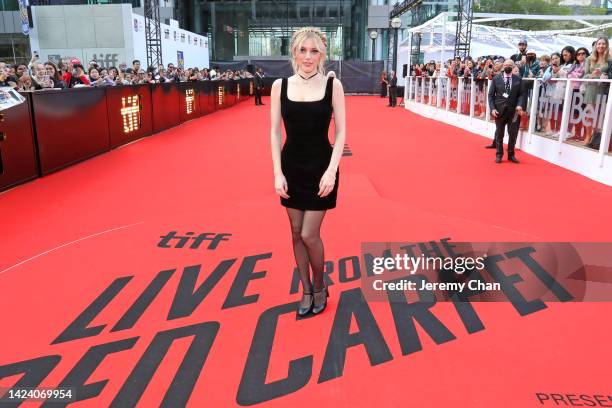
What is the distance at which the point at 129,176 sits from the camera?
8055 millimetres

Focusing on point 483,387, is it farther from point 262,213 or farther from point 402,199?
point 402,199

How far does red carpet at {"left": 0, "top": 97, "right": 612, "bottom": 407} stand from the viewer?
2533 millimetres

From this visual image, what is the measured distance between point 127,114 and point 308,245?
9.41 m

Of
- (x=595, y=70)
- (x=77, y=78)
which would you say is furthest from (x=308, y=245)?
(x=77, y=78)

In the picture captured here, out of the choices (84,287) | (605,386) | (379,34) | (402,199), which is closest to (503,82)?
(402,199)

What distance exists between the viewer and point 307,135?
287cm

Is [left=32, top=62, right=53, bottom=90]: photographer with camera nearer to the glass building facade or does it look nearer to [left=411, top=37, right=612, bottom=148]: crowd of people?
[left=411, top=37, right=612, bottom=148]: crowd of people

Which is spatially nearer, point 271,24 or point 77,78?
point 77,78

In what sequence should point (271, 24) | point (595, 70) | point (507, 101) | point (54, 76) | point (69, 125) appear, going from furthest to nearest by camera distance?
point (271, 24)
point (54, 76)
point (507, 101)
point (69, 125)
point (595, 70)

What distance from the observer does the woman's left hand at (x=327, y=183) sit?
112 inches

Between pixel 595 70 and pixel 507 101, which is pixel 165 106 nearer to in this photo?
pixel 507 101

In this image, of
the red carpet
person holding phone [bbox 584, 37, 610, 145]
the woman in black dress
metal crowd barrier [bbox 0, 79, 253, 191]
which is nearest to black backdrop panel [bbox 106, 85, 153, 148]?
metal crowd barrier [bbox 0, 79, 253, 191]

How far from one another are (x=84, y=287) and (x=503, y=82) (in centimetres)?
761

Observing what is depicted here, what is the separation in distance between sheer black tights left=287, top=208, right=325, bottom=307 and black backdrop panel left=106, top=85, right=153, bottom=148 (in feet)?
26.8
